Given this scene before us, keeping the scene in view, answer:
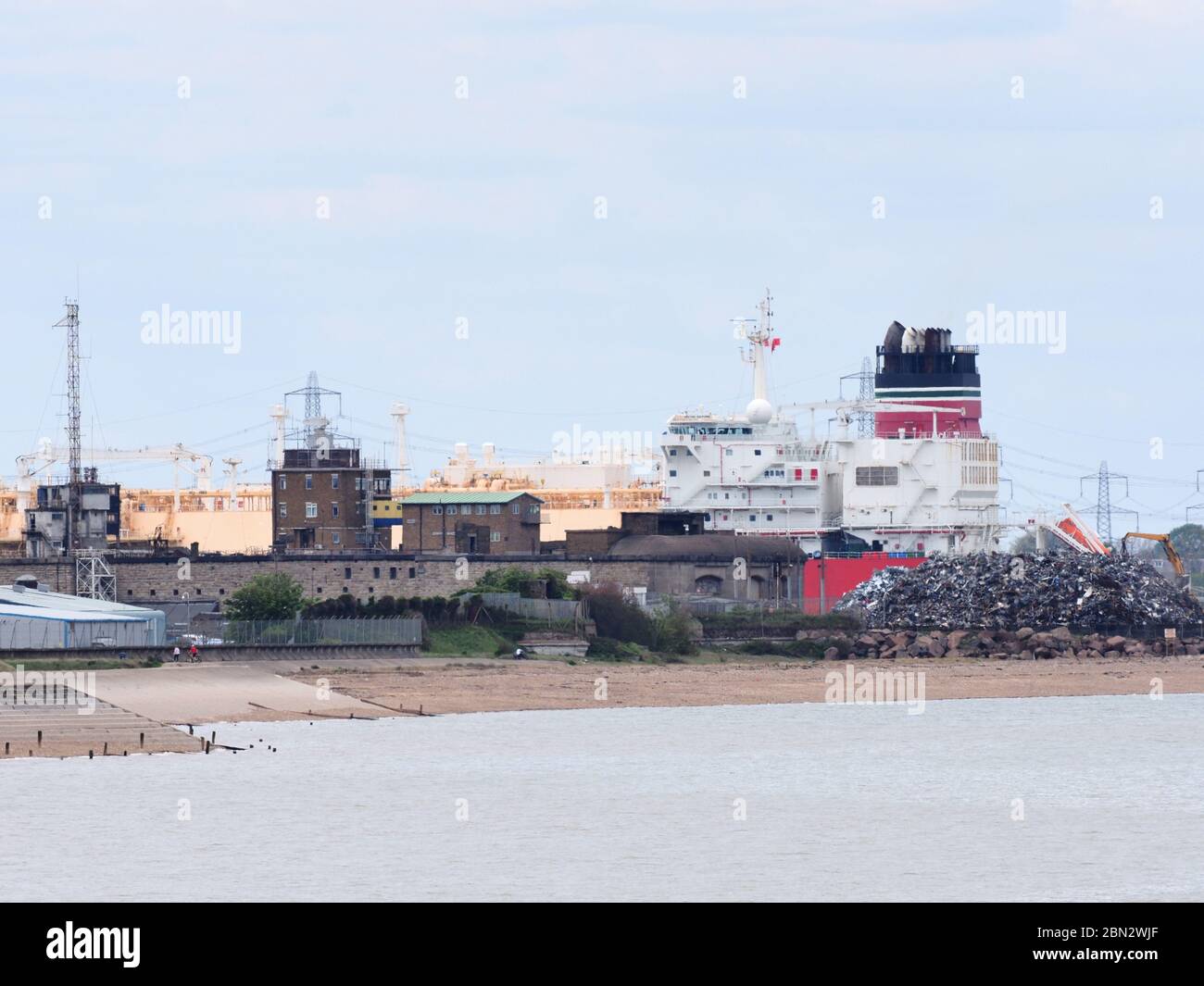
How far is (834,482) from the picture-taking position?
103812 millimetres

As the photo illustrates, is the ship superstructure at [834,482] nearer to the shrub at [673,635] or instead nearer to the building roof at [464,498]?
the building roof at [464,498]

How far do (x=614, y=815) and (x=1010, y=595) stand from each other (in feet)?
164

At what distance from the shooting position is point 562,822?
44250 millimetres

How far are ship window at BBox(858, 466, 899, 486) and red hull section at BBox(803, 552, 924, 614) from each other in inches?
168

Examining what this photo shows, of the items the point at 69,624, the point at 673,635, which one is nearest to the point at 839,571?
the point at 673,635

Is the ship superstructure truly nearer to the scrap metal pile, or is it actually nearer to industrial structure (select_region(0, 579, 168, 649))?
the scrap metal pile

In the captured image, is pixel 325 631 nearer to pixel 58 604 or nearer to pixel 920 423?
pixel 58 604

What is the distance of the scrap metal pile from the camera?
91938 mm

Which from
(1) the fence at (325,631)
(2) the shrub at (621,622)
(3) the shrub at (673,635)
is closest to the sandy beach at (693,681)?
(1) the fence at (325,631)

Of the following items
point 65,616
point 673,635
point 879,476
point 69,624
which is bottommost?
point 673,635

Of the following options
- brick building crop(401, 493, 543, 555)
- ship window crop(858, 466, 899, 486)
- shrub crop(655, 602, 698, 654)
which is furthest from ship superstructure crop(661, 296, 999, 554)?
shrub crop(655, 602, 698, 654)

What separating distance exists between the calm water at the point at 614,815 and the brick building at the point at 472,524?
33455mm

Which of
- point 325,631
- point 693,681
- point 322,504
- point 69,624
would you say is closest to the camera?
point 69,624
